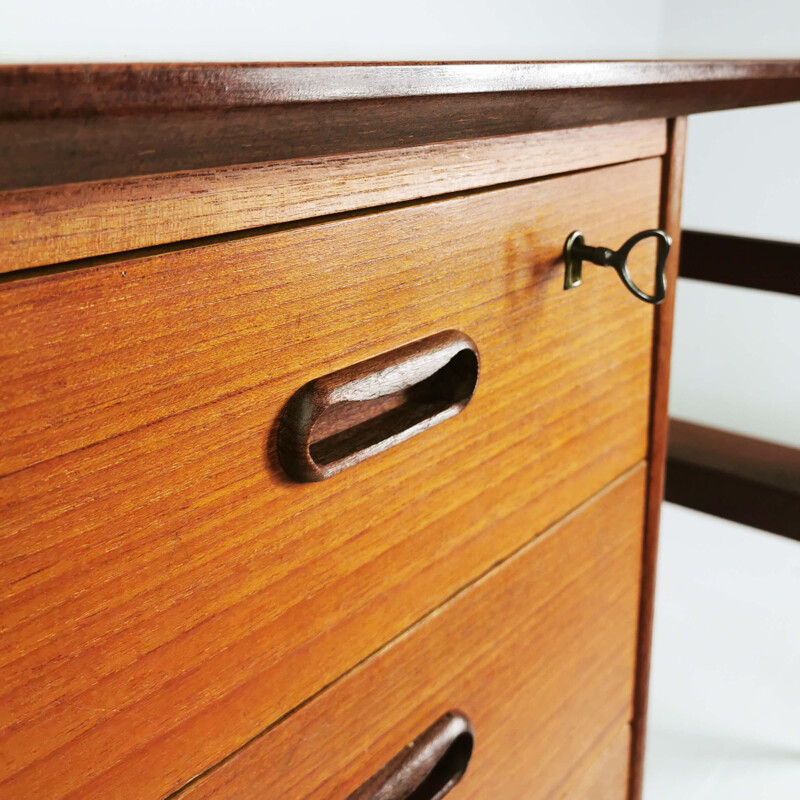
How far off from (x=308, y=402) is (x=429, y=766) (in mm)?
230

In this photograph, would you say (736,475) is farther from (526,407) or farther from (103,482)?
(103,482)

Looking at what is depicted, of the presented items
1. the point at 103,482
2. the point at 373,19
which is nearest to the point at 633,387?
the point at 373,19

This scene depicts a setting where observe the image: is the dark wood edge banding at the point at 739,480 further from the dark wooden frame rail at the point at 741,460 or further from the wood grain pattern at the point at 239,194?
the wood grain pattern at the point at 239,194

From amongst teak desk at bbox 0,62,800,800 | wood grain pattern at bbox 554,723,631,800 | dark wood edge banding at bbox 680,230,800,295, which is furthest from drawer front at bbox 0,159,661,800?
dark wood edge banding at bbox 680,230,800,295

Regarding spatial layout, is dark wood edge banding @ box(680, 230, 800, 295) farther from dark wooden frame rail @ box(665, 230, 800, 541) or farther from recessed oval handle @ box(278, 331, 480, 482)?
recessed oval handle @ box(278, 331, 480, 482)

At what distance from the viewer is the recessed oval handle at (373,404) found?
12.3 inches

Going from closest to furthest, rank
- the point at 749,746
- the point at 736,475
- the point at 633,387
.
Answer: the point at 633,387
the point at 736,475
the point at 749,746

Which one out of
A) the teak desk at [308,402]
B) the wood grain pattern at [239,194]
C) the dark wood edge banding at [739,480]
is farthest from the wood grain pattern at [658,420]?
the dark wood edge banding at [739,480]

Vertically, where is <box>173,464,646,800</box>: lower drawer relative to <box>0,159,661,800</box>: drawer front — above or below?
below

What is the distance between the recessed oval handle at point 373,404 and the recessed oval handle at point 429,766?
17cm

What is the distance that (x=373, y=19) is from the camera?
0.47 metres

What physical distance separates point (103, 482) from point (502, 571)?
0.26 metres

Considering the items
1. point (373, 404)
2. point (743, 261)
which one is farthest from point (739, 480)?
point (373, 404)

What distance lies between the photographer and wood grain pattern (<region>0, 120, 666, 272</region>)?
235mm
